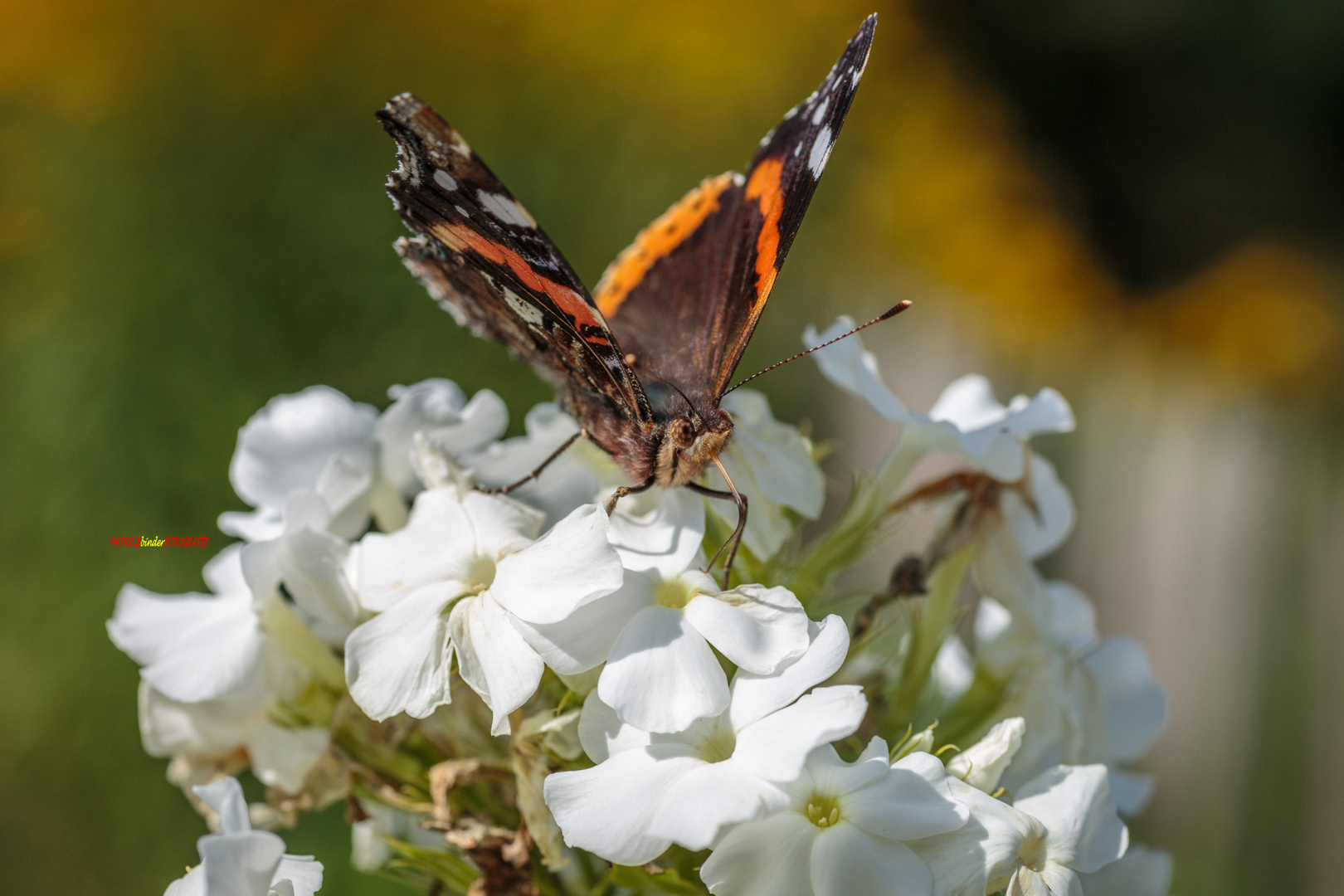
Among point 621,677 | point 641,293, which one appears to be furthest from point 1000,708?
point 641,293

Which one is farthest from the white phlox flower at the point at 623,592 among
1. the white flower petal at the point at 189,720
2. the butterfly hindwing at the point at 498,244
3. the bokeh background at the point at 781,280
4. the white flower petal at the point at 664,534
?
the bokeh background at the point at 781,280

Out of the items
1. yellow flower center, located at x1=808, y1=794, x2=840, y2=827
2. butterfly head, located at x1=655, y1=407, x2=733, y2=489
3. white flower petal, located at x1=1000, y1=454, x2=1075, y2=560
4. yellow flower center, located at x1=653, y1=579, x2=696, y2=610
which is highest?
butterfly head, located at x1=655, y1=407, x2=733, y2=489

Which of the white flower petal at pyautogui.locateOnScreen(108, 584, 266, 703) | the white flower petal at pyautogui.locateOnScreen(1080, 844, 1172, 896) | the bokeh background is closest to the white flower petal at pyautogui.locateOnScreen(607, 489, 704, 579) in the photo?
the white flower petal at pyautogui.locateOnScreen(108, 584, 266, 703)

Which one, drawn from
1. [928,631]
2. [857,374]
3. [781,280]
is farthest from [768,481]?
[781,280]

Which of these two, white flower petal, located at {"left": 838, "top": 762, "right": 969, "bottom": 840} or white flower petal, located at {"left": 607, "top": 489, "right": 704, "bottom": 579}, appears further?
white flower petal, located at {"left": 607, "top": 489, "right": 704, "bottom": 579}

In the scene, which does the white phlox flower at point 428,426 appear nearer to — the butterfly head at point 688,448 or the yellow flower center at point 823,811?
the butterfly head at point 688,448

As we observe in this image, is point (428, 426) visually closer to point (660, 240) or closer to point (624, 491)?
point (624, 491)

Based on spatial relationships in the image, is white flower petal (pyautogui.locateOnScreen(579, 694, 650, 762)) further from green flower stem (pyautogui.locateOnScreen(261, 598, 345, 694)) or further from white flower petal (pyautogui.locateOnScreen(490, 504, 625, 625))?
green flower stem (pyautogui.locateOnScreen(261, 598, 345, 694))
